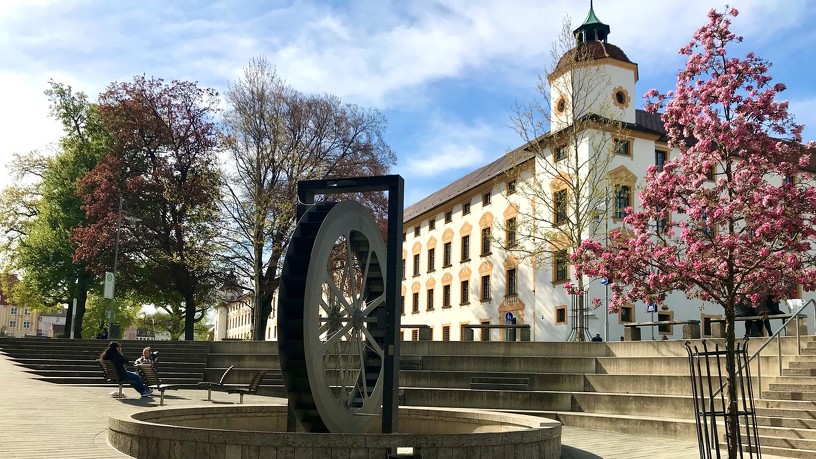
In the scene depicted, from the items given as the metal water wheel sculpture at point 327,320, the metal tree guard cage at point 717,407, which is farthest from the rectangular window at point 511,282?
the metal water wheel sculpture at point 327,320

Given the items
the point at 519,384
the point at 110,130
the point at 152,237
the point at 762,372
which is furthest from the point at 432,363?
the point at 110,130

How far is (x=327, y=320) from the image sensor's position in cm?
1222

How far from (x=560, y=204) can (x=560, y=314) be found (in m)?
7.13

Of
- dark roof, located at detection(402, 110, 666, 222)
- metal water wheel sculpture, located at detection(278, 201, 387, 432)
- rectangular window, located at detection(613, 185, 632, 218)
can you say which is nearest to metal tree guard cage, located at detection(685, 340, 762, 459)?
metal water wheel sculpture, located at detection(278, 201, 387, 432)

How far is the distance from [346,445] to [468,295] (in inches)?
1573

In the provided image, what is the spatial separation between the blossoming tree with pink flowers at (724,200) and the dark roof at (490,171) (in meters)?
19.9

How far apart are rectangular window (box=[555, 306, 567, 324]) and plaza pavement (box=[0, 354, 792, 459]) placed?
19449mm

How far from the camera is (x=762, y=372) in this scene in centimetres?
1557

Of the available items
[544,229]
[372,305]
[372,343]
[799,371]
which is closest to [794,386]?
[799,371]

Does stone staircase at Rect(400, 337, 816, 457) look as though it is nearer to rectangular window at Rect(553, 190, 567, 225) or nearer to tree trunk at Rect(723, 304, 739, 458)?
tree trunk at Rect(723, 304, 739, 458)

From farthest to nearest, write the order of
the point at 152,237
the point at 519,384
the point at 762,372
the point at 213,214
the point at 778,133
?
the point at 152,237, the point at 213,214, the point at 519,384, the point at 762,372, the point at 778,133

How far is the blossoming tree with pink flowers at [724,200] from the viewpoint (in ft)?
33.8

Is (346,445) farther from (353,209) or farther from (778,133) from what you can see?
(778,133)

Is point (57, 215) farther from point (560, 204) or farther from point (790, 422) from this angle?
point (790, 422)
